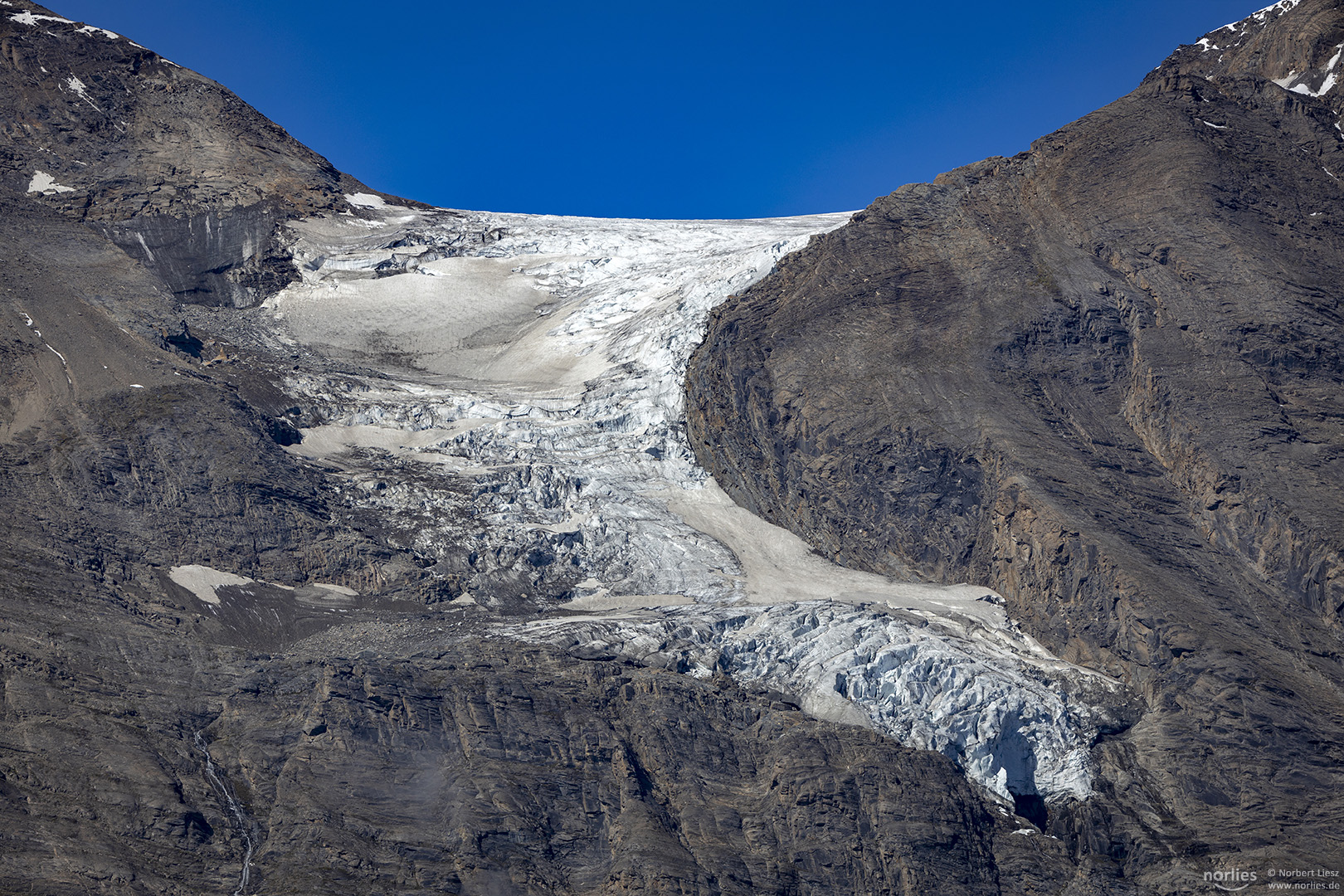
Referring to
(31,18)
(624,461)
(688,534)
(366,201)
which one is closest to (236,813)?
(688,534)

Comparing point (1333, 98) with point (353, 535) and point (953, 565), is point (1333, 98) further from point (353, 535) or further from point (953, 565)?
point (353, 535)

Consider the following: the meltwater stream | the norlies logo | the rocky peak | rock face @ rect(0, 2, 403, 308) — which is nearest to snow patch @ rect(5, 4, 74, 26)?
rock face @ rect(0, 2, 403, 308)

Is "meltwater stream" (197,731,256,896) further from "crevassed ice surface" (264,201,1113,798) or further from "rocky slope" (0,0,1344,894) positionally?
"crevassed ice surface" (264,201,1113,798)

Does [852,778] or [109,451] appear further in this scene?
[109,451]

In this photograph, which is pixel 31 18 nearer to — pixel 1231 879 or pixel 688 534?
pixel 688 534

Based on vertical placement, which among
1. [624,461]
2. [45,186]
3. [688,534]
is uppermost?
[45,186]

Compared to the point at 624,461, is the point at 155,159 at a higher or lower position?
higher

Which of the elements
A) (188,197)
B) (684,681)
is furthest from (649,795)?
(188,197)
